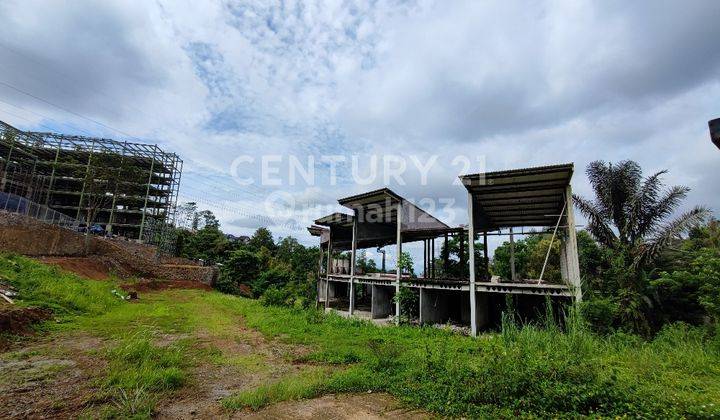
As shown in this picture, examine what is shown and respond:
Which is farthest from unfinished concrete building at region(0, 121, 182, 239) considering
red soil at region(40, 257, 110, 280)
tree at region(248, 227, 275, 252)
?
red soil at region(40, 257, 110, 280)

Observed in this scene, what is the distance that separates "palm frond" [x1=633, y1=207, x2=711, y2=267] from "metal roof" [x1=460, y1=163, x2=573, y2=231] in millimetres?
3197

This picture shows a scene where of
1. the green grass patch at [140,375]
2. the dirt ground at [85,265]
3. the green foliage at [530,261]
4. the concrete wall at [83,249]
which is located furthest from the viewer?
the green foliage at [530,261]

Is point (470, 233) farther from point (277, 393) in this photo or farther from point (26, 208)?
point (26, 208)

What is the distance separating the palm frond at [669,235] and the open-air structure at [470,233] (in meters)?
2.56

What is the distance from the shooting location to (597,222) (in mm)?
14219

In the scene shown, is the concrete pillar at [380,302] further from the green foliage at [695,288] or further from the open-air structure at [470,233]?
the green foliage at [695,288]

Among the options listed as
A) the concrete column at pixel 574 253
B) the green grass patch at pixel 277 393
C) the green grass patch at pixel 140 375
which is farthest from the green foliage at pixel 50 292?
the concrete column at pixel 574 253

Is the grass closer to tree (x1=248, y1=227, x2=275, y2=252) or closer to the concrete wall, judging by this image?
the concrete wall

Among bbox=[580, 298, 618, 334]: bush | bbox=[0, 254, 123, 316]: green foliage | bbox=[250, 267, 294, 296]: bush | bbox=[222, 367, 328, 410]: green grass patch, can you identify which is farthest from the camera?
bbox=[250, 267, 294, 296]: bush

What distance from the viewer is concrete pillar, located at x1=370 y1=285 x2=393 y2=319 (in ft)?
52.4

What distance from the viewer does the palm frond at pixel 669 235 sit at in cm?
1203

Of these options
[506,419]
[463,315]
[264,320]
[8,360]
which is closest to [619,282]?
[463,315]

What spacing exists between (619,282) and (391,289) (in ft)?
32.9

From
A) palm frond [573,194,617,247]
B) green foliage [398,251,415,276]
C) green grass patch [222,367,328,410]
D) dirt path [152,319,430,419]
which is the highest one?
palm frond [573,194,617,247]
